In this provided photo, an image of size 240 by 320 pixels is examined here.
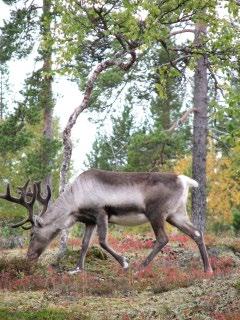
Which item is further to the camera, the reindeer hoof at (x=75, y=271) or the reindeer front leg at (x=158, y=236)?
the reindeer front leg at (x=158, y=236)

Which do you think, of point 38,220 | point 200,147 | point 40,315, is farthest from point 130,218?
point 200,147

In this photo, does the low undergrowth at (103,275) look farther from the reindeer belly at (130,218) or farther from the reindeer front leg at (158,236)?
the reindeer belly at (130,218)

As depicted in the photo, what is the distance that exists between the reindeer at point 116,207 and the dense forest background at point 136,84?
1.31 metres

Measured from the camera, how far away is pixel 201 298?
8.94 m

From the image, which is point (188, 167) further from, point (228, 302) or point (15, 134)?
point (228, 302)

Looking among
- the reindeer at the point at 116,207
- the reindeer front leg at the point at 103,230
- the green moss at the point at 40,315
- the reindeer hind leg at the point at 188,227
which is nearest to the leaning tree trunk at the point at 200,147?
the reindeer hind leg at the point at 188,227

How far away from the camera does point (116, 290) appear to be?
34.3 ft

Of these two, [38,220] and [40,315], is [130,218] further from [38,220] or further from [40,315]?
[40,315]

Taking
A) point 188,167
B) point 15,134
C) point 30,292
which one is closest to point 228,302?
point 30,292

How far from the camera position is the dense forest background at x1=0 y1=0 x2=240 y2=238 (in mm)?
12500

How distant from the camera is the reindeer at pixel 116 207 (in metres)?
12.5

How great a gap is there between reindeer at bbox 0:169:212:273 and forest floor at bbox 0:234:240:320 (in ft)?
1.95

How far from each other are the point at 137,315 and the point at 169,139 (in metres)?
15.0

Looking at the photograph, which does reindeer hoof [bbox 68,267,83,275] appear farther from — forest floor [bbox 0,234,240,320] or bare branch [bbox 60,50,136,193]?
bare branch [bbox 60,50,136,193]
